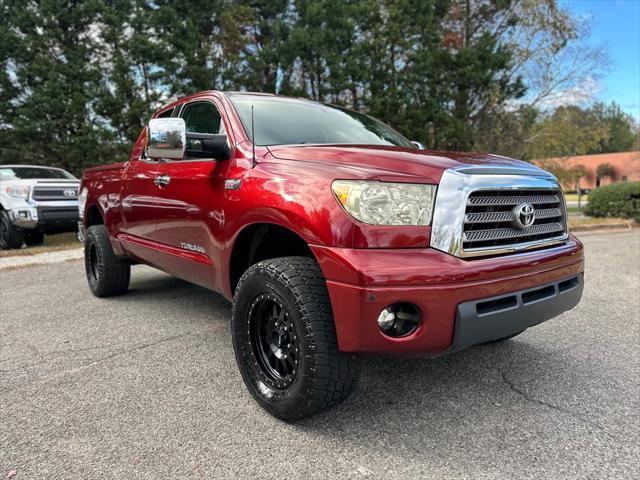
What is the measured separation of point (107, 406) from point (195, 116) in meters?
2.23

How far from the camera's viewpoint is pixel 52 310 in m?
4.62

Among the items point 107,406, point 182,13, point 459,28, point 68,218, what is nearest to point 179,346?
point 107,406

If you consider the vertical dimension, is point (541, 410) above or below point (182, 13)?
below

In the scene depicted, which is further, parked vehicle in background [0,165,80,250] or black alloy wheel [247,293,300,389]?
parked vehicle in background [0,165,80,250]

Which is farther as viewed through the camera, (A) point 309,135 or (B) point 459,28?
(B) point 459,28

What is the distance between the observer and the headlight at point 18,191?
8836mm

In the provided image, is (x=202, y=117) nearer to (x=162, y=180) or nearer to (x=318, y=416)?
(x=162, y=180)

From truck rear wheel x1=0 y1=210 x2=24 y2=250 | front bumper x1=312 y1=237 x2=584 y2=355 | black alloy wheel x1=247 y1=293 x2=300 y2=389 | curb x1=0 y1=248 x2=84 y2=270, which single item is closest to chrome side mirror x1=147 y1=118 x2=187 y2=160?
black alloy wheel x1=247 y1=293 x2=300 y2=389

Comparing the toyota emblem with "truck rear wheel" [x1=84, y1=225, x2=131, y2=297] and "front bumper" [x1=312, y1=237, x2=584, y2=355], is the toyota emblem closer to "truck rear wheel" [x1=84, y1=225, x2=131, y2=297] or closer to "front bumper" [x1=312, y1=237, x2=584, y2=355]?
"front bumper" [x1=312, y1=237, x2=584, y2=355]

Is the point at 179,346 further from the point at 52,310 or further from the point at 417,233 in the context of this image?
the point at 417,233

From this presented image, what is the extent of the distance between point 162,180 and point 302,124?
1.19 meters

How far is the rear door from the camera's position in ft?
9.78

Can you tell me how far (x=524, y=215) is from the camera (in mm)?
2402

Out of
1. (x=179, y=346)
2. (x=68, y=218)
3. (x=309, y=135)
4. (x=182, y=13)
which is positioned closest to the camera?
(x=309, y=135)
